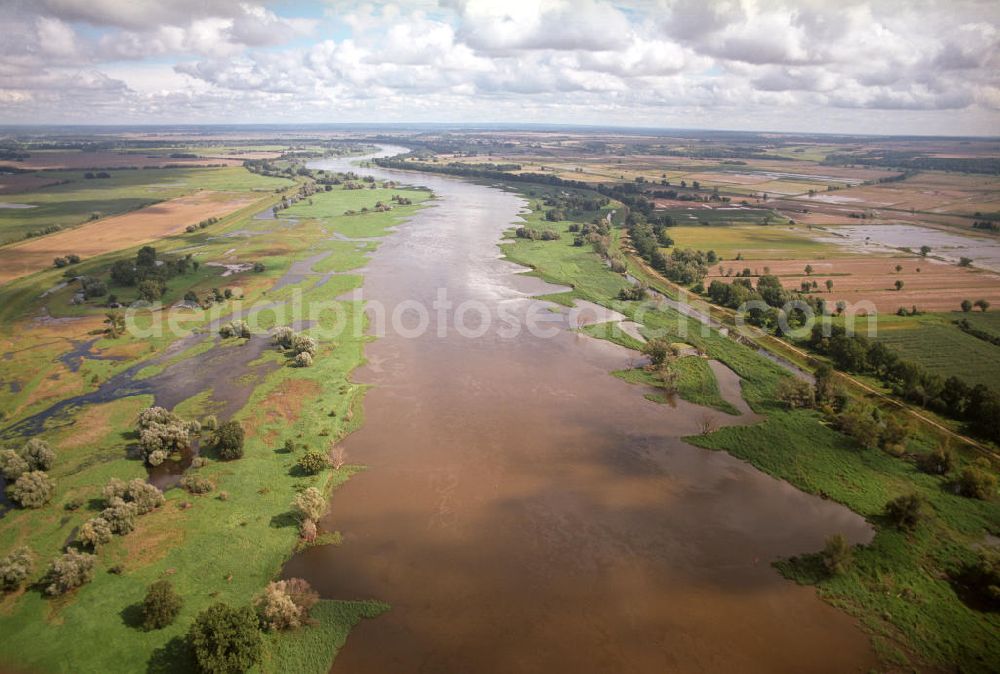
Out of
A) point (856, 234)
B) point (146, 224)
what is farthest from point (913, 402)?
point (146, 224)

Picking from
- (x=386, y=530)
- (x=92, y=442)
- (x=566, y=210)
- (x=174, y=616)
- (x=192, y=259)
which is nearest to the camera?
(x=174, y=616)

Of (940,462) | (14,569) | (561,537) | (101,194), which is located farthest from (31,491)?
(101,194)

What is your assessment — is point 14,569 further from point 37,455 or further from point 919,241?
point 919,241

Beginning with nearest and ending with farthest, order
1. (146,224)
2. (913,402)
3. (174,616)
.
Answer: (174,616), (913,402), (146,224)

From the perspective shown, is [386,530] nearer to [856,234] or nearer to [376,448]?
[376,448]

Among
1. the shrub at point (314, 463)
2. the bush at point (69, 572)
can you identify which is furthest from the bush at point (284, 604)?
the shrub at point (314, 463)

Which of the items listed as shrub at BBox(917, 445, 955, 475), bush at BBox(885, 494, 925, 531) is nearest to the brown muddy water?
bush at BBox(885, 494, 925, 531)
